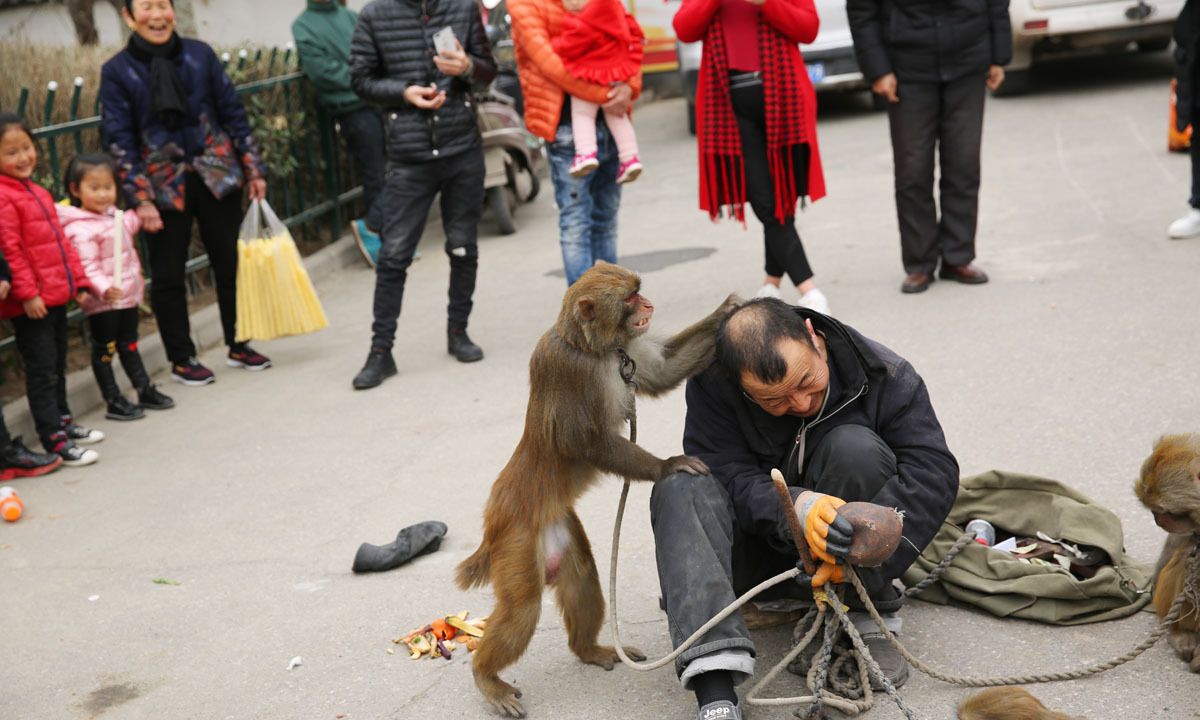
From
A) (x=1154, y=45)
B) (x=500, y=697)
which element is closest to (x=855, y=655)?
(x=500, y=697)

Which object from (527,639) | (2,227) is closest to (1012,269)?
(527,639)

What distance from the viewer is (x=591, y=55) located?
6.76m

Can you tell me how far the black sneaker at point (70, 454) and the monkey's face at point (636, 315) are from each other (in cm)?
358

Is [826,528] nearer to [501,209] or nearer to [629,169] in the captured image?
[629,169]

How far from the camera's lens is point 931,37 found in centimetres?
700

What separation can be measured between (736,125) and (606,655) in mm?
3588

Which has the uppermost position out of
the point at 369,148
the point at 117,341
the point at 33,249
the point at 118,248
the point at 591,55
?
the point at 591,55

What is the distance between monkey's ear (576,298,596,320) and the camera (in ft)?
12.0

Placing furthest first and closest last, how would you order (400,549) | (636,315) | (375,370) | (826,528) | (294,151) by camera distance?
1. (294,151)
2. (375,370)
3. (400,549)
4. (636,315)
5. (826,528)

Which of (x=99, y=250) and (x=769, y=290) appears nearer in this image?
(x=99, y=250)

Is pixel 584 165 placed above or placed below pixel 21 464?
above

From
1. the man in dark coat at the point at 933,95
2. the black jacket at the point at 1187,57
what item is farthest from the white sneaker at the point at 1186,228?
the man in dark coat at the point at 933,95

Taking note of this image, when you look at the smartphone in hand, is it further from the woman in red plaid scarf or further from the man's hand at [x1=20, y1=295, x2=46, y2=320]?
the man's hand at [x1=20, y1=295, x2=46, y2=320]

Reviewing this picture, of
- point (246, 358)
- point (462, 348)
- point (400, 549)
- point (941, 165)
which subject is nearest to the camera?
point (400, 549)
